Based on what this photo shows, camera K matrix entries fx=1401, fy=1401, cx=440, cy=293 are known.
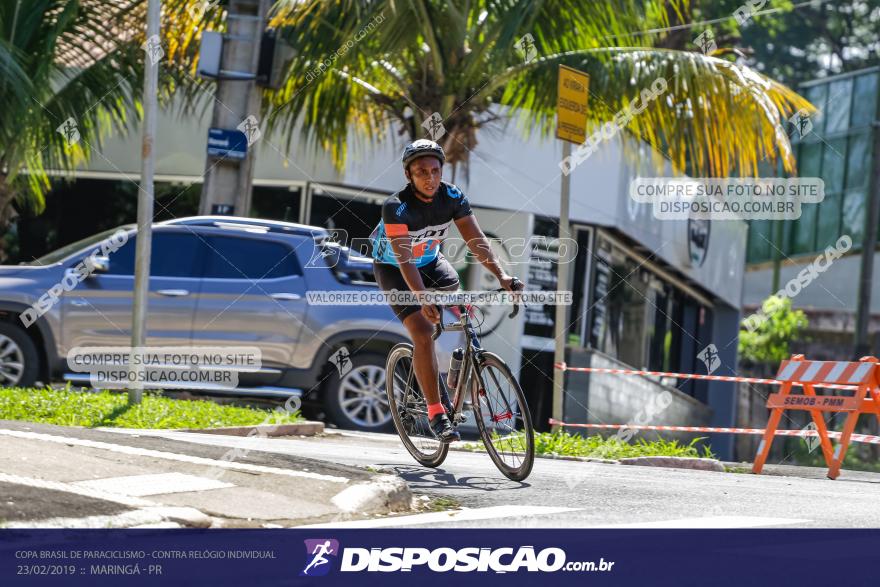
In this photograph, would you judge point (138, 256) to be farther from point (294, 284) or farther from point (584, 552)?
point (584, 552)

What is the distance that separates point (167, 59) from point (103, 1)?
3.24 ft

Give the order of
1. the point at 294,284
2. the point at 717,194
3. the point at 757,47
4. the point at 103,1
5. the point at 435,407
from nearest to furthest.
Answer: the point at 435,407
the point at 294,284
the point at 103,1
the point at 717,194
the point at 757,47

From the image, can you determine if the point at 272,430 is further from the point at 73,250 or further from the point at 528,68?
the point at 528,68

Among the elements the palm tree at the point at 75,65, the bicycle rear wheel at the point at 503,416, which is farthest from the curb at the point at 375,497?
the palm tree at the point at 75,65

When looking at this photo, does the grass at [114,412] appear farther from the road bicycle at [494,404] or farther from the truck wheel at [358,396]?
the road bicycle at [494,404]

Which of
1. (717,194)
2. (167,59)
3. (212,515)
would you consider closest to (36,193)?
(167,59)

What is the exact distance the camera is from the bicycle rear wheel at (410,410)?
8.62 metres

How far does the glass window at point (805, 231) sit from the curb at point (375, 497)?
134ft

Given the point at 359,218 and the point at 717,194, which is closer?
the point at 359,218

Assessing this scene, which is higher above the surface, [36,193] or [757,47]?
[757,47]

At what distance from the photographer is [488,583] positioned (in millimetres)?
4875

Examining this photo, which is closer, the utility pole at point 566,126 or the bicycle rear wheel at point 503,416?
the bicycle rear wheel at point 503,416

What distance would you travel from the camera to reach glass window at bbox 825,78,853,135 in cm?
4481

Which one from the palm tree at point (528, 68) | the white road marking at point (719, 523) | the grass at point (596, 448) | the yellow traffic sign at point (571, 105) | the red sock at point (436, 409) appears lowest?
the grass at point (596, 448)
